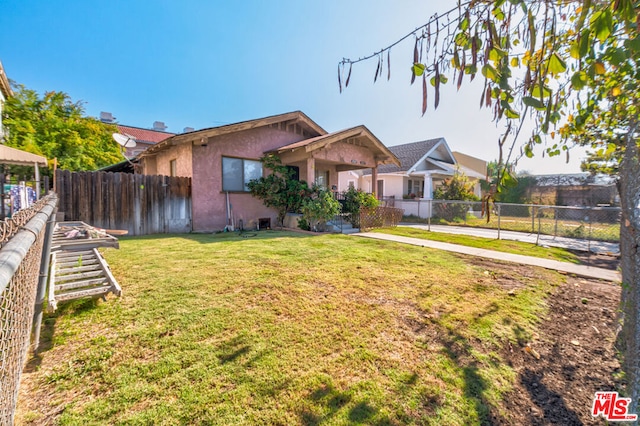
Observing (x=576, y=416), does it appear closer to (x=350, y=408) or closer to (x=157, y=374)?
(x=350, y=408)

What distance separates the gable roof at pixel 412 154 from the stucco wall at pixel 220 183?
422 inches

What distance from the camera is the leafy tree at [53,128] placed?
A: 1482 centimetres

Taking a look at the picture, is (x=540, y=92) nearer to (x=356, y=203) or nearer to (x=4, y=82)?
(x=356, y=203)

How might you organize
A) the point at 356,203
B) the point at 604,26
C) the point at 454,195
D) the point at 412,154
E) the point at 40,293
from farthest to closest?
the point at 412,154 < the point at 454,195 < the point at 356,203 < the point at 40,293 < the point at 604,26

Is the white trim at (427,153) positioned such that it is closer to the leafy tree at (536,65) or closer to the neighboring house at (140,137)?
the leafy tree at (536,65)

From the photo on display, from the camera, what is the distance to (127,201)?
30.4 ft

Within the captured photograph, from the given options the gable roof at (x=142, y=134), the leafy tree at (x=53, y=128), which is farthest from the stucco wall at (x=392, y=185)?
the gable roof at (x=142, y=134)

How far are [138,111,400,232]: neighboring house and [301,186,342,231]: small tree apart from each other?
87cm

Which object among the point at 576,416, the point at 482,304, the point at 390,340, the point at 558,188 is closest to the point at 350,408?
the point at 390,340

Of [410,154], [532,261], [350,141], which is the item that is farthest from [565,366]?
[410,154]

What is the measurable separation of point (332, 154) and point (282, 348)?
974 cm

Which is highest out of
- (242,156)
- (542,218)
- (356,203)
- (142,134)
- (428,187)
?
(142,134)

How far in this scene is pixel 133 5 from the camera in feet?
29.3

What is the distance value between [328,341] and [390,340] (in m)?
0.68
